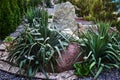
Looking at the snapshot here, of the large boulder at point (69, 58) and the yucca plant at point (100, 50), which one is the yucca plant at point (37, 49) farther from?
the yucca plant at point (100, 50)

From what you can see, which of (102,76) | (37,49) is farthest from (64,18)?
(102,76)

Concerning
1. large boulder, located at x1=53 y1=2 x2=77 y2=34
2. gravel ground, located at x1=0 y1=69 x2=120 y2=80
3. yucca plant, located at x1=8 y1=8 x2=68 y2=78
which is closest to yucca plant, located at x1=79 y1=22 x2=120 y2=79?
gravel ground, located at x1=0 y1=69 x2=120 y2=80

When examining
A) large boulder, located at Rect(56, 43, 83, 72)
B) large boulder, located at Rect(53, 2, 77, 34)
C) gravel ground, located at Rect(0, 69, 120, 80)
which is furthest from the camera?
large boulder, located at Rect(53, 2, 77, 34)

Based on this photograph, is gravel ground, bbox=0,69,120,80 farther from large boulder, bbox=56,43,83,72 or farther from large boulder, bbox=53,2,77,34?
large boulder, bbox=53,2,77,34

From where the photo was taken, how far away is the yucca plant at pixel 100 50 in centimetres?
457

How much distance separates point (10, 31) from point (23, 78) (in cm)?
235

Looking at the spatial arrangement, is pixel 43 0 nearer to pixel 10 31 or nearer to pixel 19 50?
pixel 10 31

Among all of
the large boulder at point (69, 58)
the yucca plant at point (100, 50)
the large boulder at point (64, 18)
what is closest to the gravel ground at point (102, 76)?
the yucca plant at point (100, 50)

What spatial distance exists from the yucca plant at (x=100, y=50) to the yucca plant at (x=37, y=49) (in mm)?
358

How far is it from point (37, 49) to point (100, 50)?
0.94 metres

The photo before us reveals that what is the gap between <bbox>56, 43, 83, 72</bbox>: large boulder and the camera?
15.1ft

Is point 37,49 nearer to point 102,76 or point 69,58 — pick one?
point 69,58

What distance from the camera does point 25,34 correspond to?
4801mm

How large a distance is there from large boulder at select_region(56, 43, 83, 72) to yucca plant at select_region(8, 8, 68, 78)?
8cm
